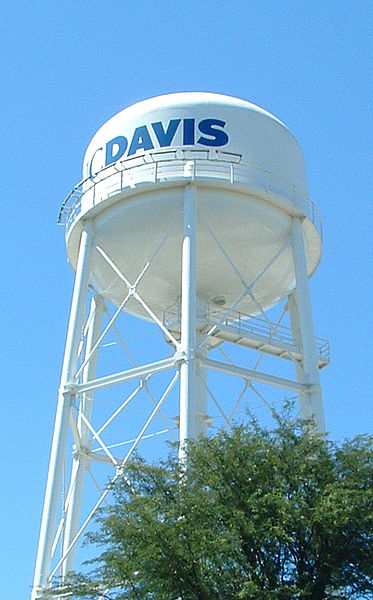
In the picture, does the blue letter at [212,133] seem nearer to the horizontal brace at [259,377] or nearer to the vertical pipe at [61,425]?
the vertical pipe at [61,425]

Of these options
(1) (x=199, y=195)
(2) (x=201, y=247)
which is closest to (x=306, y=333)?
(2) (x=201, y=247)

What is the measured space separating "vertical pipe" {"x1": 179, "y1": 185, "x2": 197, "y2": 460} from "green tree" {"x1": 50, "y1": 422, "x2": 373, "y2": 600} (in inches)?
79.0

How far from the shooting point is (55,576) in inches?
689

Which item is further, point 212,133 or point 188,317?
point 212,133

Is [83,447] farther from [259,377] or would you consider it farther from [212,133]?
[212,133]

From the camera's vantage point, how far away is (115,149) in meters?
20.8

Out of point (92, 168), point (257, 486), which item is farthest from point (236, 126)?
point (257, 486)

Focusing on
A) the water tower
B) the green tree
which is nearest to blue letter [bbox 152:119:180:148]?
the water tower

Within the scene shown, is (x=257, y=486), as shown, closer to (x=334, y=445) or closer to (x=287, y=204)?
(x=334, y=445)

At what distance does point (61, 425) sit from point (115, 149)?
646 cm

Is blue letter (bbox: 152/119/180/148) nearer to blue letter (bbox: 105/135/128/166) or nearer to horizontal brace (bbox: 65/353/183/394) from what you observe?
blue letter (bbox: 105/135/128/166)

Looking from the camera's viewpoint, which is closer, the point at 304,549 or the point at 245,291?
the point at 304,549

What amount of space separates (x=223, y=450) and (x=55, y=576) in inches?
208

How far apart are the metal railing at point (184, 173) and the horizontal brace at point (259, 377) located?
3.96m
